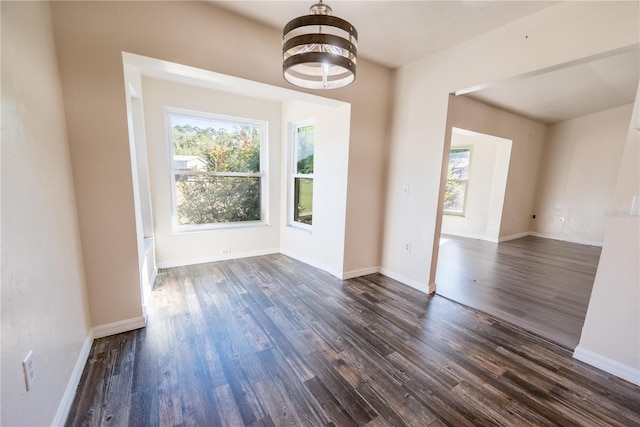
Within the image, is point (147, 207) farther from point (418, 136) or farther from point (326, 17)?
point (418, 136)

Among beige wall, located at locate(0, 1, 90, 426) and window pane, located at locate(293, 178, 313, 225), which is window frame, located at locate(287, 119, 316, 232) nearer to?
window pane, located at locate(293, 178, 313, 225)

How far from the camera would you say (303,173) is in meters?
4.02

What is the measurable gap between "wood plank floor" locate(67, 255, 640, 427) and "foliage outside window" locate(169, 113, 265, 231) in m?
1.50

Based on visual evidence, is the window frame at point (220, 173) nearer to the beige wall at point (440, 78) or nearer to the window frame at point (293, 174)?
the window frame at point (293, 174)

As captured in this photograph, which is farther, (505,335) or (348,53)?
(505,335)

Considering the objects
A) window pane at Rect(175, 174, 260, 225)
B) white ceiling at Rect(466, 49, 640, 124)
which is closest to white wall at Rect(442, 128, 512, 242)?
white ceiling at Rect(466, 49, 640, 124)

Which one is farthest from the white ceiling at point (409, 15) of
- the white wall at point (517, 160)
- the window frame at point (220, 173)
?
the white wall at point (517, 160)

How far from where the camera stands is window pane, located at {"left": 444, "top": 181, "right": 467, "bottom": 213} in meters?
6.33

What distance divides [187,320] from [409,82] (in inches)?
138

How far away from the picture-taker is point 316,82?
152 centimetres

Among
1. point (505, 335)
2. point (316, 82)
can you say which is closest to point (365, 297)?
point (505, 335)

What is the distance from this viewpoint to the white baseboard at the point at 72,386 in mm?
1319

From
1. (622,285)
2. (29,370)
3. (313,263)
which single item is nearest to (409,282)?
(313,263)

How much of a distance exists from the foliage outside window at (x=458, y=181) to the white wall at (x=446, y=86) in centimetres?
371
